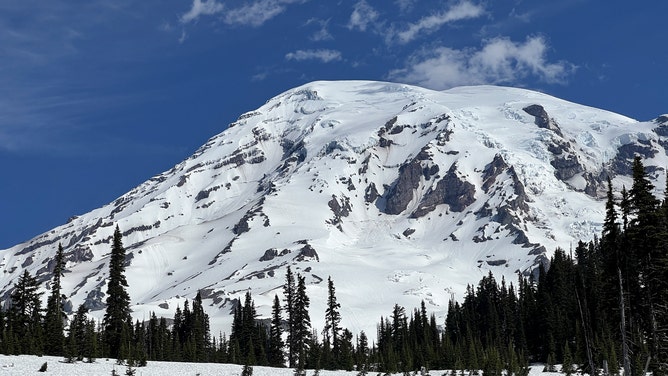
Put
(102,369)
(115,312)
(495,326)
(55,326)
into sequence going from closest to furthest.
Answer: (102,369) → (55,326) → (115,312) → (495,326)

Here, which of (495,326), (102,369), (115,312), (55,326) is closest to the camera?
(102,369)

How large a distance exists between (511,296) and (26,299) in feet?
298

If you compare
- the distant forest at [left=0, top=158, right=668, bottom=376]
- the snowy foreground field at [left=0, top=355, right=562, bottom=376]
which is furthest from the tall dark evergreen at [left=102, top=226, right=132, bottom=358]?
the snowy foreground field at [left=0, top=355, right=562, bottom=376]

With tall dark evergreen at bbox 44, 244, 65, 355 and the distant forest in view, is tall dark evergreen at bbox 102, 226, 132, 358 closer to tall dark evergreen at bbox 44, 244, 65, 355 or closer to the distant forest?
the distant forest

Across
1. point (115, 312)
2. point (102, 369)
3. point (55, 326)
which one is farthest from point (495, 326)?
point (102, 369)

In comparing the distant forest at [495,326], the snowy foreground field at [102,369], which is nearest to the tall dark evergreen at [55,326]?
the distant forest at [495,326]

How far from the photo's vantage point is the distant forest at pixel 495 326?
55.1 meters


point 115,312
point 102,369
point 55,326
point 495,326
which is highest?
point 115,312

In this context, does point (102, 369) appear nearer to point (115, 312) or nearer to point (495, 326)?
point (115, 312)

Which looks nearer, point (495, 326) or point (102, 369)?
point (102, 369)

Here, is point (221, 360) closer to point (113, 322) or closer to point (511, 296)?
point (113, 322)

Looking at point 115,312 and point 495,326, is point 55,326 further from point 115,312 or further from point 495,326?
point 495,326

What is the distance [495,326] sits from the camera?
150 meters

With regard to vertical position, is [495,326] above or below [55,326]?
above
